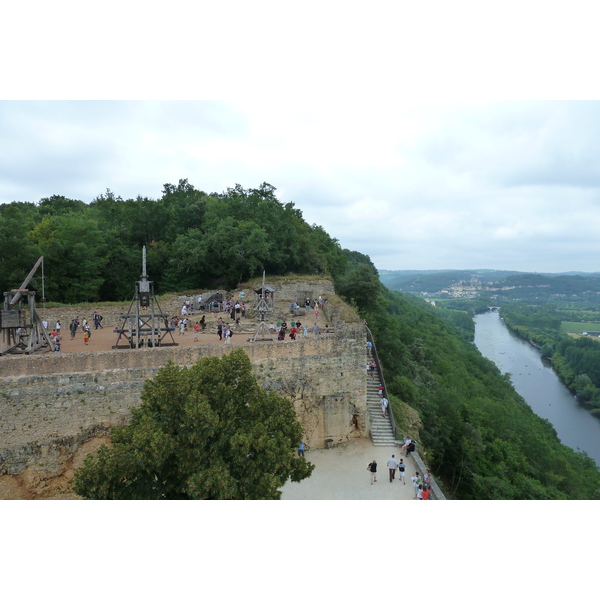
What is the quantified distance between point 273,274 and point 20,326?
18832 mm

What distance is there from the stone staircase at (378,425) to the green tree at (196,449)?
7307 millimetres

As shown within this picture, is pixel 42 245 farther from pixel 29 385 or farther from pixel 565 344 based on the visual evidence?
A: pixel 565 344

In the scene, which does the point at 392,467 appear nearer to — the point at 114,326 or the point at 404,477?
the point at 404,477

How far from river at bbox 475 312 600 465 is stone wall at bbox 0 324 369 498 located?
41.4 meters

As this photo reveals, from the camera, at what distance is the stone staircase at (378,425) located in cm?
1544

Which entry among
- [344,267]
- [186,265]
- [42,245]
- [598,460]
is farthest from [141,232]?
[598,460]

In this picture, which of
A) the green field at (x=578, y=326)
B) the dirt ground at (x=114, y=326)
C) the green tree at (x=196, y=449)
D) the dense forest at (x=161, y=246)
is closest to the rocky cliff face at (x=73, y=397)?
the dirt ground at (x=114, y=326)

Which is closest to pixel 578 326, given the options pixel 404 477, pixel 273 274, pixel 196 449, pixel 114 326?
pixel 273 274

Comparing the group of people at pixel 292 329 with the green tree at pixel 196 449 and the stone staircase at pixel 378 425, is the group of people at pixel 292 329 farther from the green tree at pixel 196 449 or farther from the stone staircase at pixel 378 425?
the green tree at pixel 196 449

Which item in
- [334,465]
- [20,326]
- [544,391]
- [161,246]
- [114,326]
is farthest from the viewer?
[544,391]

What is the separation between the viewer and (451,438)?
19922 millimetres

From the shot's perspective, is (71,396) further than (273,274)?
No

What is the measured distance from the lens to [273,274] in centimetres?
3138

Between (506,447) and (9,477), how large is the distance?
21592mm
